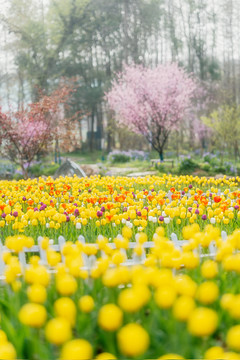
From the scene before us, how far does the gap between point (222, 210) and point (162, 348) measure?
2332mm

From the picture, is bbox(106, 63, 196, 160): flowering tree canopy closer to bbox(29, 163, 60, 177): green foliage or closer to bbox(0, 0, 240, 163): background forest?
bbox(29, 163, 60, 177): green foliage

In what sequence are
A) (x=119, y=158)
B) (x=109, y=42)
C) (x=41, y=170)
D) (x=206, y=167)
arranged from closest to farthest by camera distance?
(x=206, y=167) < (x=41, y=170) < (x=119, y=158) < (x=109, y=42)

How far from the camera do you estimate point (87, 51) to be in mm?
28656

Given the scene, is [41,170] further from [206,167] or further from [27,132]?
[206,167]

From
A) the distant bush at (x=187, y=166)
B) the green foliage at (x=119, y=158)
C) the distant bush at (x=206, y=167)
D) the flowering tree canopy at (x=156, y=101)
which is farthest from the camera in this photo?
the green foliage at (x=119, y=158)

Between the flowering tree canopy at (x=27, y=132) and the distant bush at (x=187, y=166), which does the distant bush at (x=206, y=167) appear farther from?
the flowering tree canopy at (x=27, y=132)

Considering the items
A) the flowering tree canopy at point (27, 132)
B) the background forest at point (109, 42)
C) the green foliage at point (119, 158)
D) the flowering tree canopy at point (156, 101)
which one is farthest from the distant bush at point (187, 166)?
the background forest at point (109, 42)

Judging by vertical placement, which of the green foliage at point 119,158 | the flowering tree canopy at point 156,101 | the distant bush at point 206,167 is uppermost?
the flowering tree canopy at point 156,101

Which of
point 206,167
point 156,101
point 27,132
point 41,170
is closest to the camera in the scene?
point 27,132

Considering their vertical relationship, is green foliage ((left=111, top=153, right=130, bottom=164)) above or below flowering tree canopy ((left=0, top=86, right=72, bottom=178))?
below

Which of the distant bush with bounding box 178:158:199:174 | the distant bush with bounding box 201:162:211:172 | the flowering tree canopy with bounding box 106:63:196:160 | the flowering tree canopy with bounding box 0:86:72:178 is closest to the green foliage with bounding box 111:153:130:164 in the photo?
the flowering tree canopy with bounding box 106:63:196:160

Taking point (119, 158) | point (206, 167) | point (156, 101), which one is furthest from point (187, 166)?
point (119, 158)

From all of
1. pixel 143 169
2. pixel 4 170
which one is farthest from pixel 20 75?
pixel 143 169

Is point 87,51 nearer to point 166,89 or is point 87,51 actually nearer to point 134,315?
point 166,89
